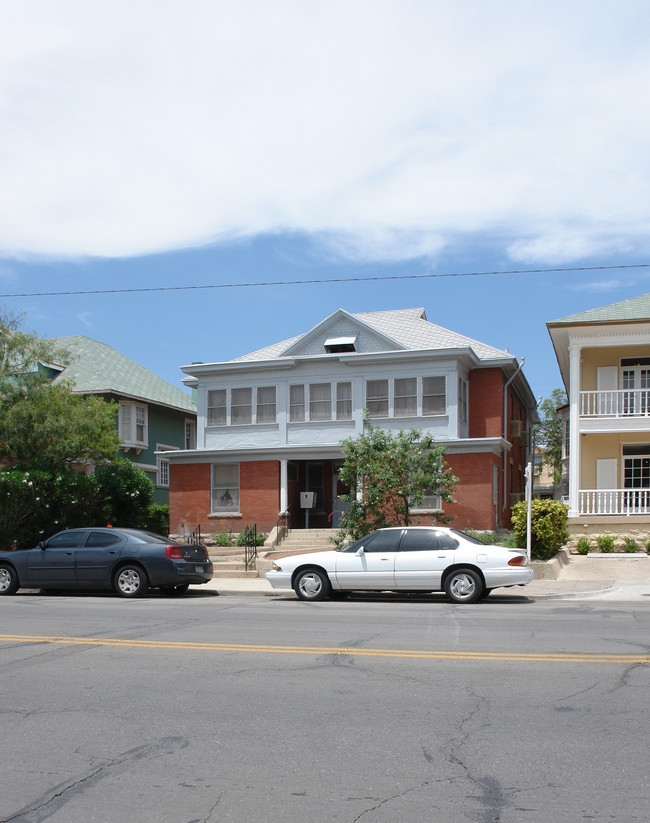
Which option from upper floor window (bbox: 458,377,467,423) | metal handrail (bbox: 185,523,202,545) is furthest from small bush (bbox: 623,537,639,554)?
metal handrail (bbox: 185,523,202,545)

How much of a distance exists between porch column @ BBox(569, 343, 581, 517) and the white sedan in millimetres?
10303

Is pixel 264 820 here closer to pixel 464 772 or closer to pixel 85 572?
pixel 464 772

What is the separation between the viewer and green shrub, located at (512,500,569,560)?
2073cm

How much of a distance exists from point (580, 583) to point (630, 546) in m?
5.49

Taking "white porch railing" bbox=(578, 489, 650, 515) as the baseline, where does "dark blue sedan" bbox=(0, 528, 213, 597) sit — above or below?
below

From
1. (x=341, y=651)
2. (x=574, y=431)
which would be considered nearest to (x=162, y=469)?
(x=574, y=431)

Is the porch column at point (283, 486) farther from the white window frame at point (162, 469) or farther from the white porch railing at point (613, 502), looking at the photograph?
the white porch railing at point (613, 502)

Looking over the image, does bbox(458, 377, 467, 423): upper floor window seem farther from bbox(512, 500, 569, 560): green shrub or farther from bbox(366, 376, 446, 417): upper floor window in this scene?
bbox(512, 500, 569, 560): green shrub

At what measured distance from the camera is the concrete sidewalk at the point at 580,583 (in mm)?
16969

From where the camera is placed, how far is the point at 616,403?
26547 millimetres

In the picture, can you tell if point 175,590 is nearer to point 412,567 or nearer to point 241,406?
point 412,567


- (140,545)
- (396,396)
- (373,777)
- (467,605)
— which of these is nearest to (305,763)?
(373,777)

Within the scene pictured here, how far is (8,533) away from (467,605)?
51.4ft

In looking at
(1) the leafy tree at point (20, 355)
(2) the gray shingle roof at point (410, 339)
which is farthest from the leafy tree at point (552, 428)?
(1) the leafy tree at point (20, 355)
